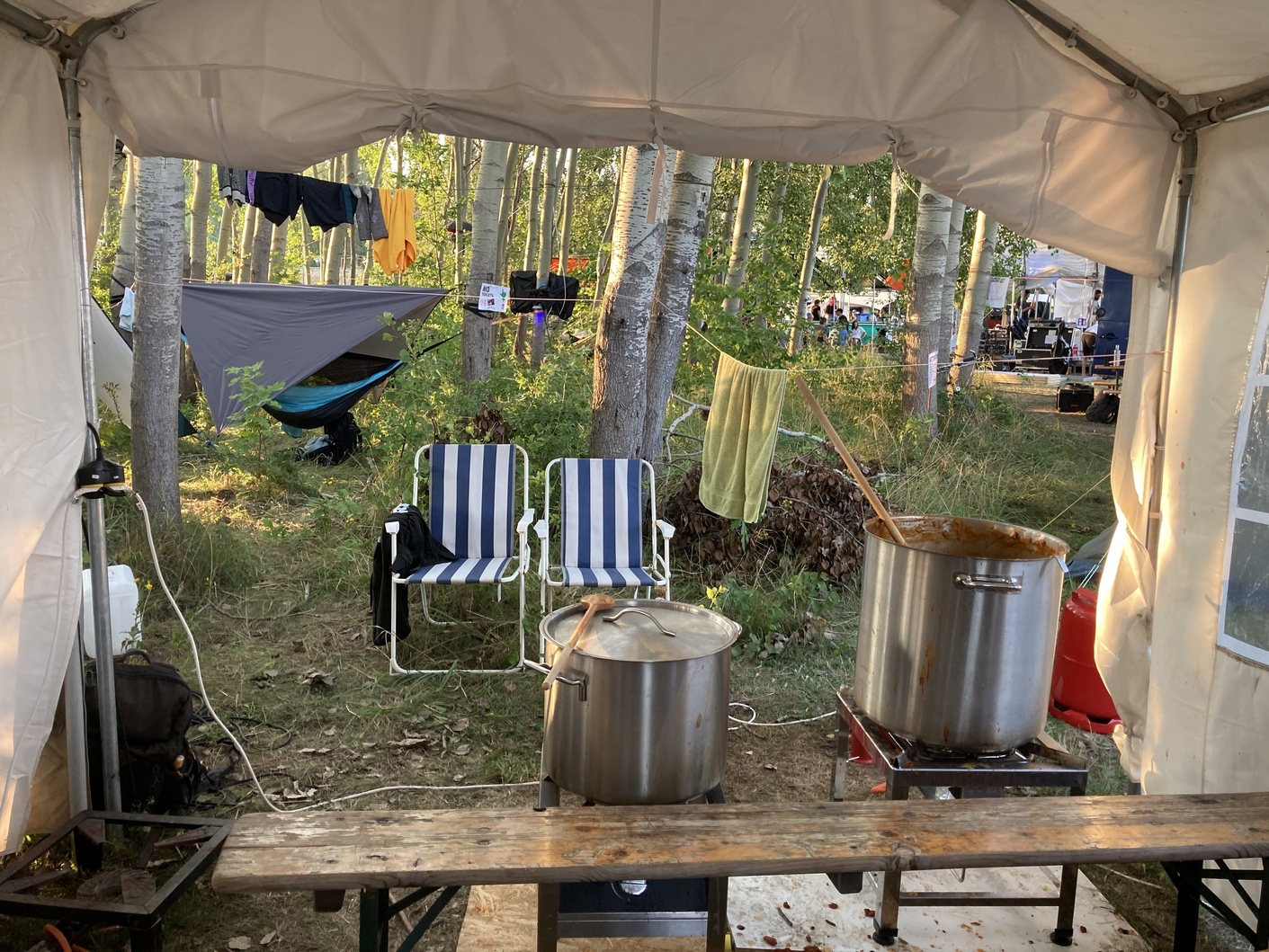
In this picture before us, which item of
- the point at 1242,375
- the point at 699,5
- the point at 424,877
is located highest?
the point at 699,5

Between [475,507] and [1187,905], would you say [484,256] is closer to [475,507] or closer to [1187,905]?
[475,507]

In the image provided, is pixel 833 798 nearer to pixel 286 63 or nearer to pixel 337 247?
pixel 286 63

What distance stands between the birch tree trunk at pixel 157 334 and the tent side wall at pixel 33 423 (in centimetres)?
266

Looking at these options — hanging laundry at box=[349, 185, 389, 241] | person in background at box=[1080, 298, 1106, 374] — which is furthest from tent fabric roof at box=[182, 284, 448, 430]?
person in background at box=[1080, 298, 1106, 374]

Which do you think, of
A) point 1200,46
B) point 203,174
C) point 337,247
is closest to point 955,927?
point 1200,46

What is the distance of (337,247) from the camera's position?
17.8 meters

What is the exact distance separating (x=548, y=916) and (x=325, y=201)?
8.47 m

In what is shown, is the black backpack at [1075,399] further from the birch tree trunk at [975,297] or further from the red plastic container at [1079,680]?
the red plastic container at [1079,680]

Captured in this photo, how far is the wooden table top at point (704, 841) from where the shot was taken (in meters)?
2.01

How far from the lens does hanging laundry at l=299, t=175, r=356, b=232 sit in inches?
355

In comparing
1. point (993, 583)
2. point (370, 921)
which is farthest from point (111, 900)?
point (993, 583)

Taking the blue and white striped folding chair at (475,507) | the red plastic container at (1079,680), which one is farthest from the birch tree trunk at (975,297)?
the blue and white striped folding chair at (475,507)

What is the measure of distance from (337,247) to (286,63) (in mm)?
16200

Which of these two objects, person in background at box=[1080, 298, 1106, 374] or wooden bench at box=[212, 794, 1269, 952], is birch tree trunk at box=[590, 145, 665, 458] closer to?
wooden bench at box=[212, 794, 1269, 952]
